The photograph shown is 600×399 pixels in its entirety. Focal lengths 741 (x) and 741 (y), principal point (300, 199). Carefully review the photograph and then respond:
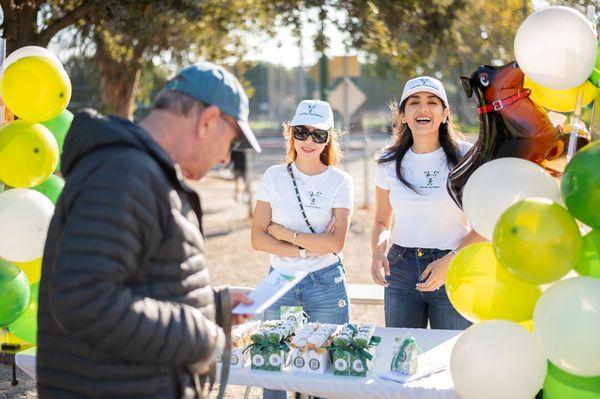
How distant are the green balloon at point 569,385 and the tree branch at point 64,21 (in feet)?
17.3

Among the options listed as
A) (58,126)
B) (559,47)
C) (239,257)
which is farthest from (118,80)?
(559,47)

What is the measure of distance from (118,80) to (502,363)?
32.3ft

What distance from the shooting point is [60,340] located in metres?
1.96

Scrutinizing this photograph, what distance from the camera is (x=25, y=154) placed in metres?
3.79

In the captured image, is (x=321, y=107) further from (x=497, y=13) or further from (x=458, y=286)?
(x=497, y=13)

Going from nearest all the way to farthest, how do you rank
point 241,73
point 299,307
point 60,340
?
point 60,340, point 299,307, point 241,73

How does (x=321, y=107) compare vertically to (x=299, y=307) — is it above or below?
above

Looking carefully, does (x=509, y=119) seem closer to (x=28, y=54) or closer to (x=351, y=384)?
(x=351, y=384)

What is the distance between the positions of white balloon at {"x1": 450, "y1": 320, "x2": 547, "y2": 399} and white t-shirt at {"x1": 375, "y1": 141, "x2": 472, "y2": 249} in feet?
4.01

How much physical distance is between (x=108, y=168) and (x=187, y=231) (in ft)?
0.95

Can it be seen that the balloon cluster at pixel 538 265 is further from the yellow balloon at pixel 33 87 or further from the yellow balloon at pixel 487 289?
the yellow balloon at pixel 33 87

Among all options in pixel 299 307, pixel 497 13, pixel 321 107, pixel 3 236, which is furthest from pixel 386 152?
pixel 497 13

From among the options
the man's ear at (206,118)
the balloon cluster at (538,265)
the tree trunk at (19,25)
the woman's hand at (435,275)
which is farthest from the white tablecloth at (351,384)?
the tree trunk at (19,25)

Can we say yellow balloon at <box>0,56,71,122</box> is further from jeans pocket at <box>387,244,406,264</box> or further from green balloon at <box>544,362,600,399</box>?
green balloon at <box>544,362,600,399</box>
